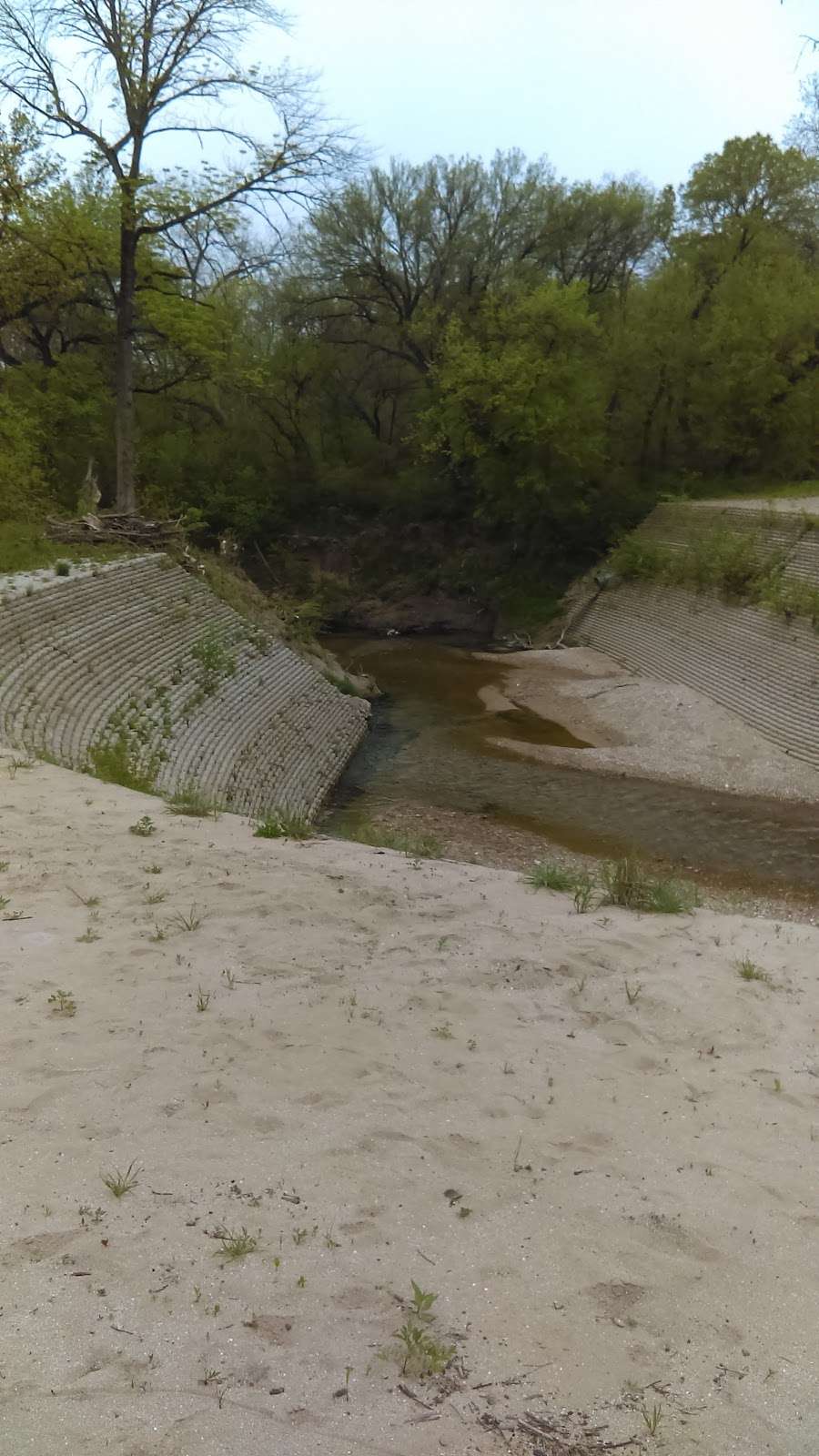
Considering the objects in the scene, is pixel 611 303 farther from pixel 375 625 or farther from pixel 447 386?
pixel 375 625

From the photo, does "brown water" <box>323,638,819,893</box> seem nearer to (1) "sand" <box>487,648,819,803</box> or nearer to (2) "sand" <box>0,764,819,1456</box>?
(1) "sand" <box>487,648,819,803</box>

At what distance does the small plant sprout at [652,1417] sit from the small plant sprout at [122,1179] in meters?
1.86

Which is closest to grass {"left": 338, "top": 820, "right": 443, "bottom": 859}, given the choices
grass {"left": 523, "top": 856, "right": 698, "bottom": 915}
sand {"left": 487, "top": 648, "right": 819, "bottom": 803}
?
grass {"left": 523, "top": 856, "right": 698, "bottom": 915}

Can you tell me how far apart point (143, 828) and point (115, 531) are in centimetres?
1395

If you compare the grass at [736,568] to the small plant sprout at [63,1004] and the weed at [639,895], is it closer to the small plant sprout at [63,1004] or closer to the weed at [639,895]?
the weed at [639,895]

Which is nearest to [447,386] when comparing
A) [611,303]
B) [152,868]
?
[611,303]

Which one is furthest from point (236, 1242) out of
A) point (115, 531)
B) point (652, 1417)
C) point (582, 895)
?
point (115, 531)

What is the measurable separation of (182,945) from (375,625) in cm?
2739

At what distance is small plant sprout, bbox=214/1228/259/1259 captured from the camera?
2971mm

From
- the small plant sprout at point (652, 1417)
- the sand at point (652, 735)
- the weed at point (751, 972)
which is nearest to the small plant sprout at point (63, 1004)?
the small plant sprout at point (652, 1417)

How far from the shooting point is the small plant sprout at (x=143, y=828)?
6.93 meters

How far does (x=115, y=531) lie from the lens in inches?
756

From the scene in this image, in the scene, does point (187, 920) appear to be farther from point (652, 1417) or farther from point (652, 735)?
point (652, 735)

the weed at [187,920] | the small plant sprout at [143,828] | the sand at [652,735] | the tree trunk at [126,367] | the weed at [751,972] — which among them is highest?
the tree trunk at [126,367]
